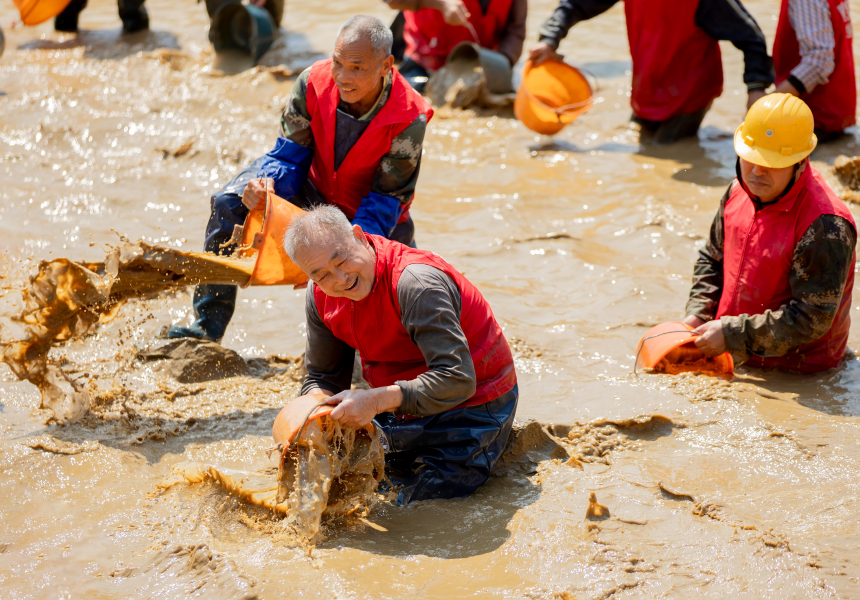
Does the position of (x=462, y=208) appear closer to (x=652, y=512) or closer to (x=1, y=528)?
(x=652, y=512)

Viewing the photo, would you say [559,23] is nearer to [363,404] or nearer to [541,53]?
[541,53]

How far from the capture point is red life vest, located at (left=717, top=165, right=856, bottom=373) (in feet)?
10.6

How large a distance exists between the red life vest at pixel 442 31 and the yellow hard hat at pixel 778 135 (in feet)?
13.4

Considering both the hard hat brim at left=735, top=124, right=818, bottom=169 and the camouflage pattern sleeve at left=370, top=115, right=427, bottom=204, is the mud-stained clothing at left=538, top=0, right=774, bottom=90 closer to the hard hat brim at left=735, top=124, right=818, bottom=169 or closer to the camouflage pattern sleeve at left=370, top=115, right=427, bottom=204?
the hard hat brim at left=735, top=124, right=818, bottom=169

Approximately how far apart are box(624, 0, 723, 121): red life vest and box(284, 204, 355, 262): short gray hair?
Result: 4.15m

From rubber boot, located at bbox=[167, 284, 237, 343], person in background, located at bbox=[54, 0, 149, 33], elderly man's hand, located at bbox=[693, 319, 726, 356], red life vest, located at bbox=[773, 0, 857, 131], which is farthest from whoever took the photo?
person in background, located at bbox=[54, 0, 149, 33]

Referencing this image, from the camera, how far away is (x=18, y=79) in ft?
23.9

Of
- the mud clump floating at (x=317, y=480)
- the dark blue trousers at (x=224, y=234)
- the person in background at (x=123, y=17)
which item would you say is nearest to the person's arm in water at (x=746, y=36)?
the dark blue trousers at (x=224, y=234)

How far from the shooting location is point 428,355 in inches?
98.0

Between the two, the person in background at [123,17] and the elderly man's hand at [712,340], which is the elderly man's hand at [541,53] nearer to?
the elderly man's hand at [712,340]

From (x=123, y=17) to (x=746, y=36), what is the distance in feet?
20.6

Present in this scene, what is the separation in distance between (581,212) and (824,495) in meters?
2.92

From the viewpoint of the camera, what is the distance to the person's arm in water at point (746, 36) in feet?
18.3

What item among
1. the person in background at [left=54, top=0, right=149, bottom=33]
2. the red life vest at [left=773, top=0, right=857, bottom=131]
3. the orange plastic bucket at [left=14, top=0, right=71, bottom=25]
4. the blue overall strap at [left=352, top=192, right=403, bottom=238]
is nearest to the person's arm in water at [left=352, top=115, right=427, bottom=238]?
the blue overall strap at [left=352, top=192, right=403, bottom=238]
